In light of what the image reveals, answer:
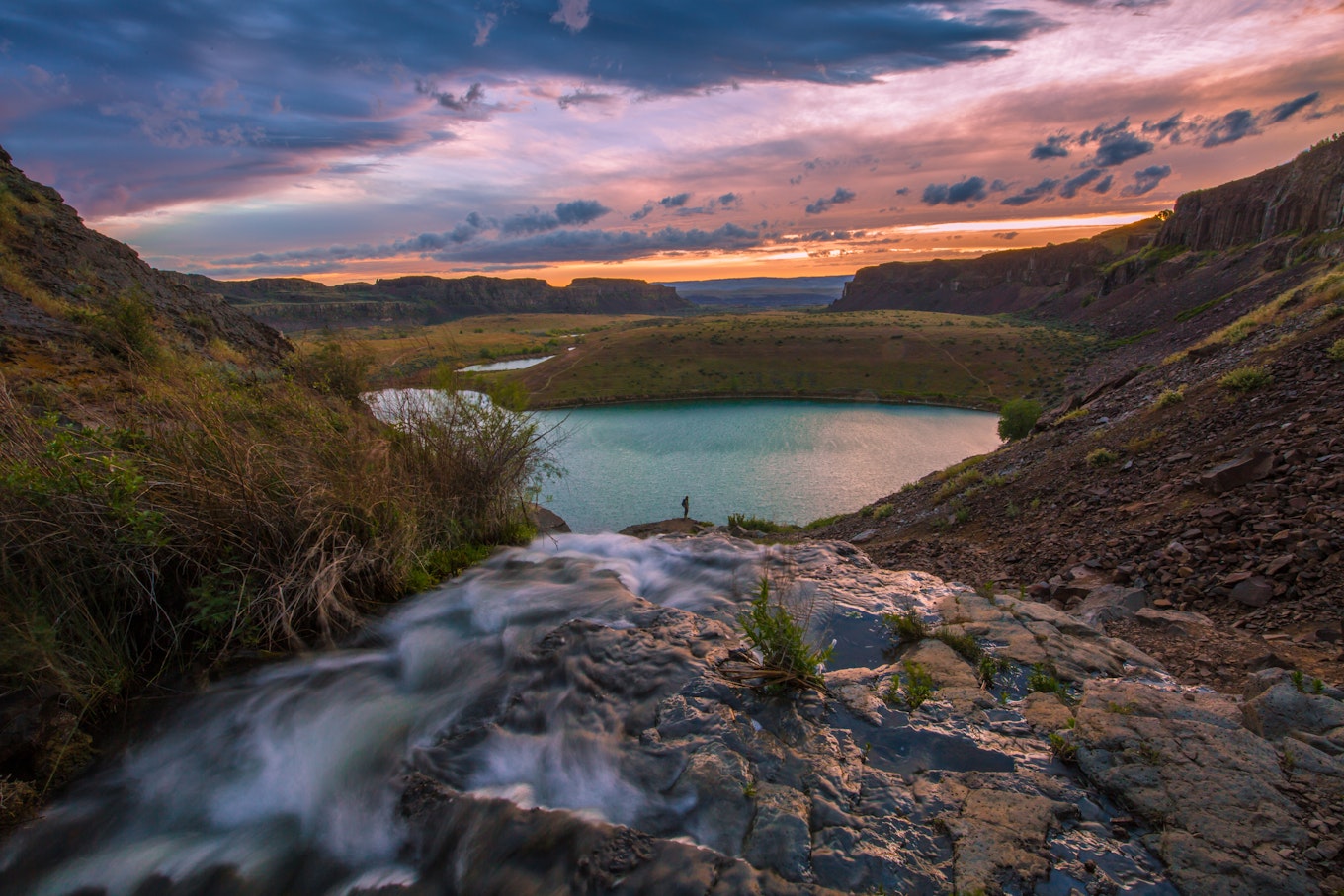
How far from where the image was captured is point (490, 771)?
5363 millimetres

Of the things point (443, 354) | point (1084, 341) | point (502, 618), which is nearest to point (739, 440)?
point (443, 354)

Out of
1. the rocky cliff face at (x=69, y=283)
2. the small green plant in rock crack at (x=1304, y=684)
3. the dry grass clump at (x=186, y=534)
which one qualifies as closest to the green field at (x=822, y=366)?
the rocky cliff face at (x=69, y=283)

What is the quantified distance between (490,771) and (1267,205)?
144 meters

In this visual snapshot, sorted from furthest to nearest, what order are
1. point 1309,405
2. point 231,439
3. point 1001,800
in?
1. point 1309,405
2. point 231,439
3. point 1001,800

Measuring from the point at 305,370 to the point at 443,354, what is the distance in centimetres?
334

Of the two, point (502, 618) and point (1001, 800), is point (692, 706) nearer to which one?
point (1001, 800)

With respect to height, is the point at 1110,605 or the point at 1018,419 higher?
the point at 1110,605

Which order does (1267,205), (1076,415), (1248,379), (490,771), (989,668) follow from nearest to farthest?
(490,771) → (989,668) → (1248,379) → (1076,415) → (1267,205)

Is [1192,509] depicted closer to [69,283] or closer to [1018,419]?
[69,283]

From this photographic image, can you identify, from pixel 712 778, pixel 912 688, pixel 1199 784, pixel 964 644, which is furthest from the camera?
pixel 964 644

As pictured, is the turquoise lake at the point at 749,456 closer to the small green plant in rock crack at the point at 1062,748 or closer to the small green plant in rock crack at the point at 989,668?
the small green plant in rock crack at the point at 989,668

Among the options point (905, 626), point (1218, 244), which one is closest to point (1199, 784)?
point (905, 626)

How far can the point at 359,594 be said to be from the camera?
759cm

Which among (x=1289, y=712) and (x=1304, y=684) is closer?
(x=1289, y=712)
